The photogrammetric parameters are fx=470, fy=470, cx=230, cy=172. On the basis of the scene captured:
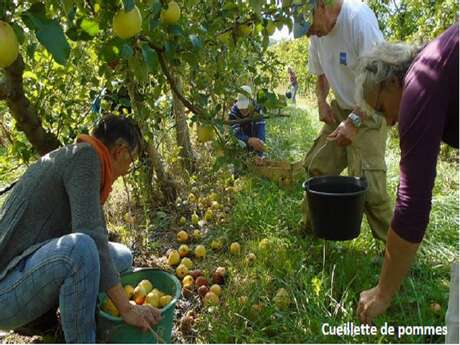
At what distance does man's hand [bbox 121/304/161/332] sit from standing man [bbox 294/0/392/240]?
142 centimetres

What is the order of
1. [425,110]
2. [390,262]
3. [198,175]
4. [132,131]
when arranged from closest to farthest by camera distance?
[425,110] → [390,262] → [132,131] → [198,175]

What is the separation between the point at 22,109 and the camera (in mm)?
2066

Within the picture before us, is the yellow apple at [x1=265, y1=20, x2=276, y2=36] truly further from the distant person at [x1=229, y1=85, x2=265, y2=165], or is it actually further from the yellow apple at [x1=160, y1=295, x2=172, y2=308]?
the yellow apple at [x1=160, y1=295, x2=172, y2=308]

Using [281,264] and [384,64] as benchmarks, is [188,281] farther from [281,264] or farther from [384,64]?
[384,64]

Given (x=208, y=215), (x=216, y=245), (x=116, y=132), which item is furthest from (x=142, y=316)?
(x=208, y=215)

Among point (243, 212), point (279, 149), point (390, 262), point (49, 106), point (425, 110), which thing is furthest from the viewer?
point (279, 149)

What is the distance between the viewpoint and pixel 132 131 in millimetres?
1807

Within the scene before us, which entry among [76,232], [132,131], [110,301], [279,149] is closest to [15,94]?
[132,131]

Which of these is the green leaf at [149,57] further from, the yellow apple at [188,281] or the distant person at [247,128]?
the distant person at [247,128]

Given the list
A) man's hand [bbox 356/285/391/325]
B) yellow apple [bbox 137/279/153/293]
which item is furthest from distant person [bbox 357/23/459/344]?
yellow apple [bbox 137/279/153/293]

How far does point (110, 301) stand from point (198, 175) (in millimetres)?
2209

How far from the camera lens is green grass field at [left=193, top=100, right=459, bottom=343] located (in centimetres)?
197

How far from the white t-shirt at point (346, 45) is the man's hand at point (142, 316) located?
1668mm

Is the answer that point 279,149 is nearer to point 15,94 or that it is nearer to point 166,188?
point 166,188
